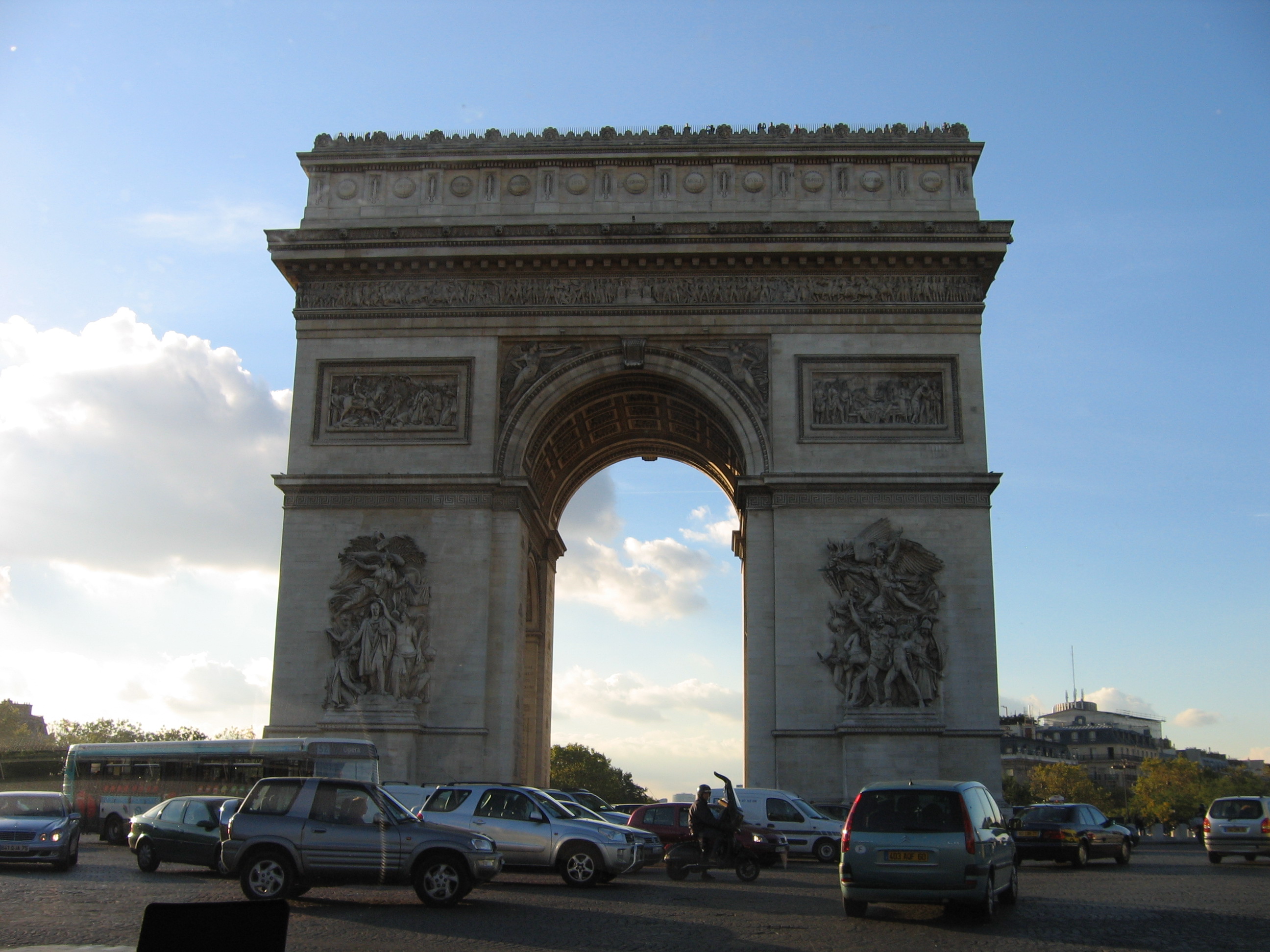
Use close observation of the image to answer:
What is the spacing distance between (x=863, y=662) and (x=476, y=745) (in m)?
9.34

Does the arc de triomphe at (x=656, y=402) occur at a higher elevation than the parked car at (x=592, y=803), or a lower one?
higher

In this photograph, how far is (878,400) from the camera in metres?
30.4

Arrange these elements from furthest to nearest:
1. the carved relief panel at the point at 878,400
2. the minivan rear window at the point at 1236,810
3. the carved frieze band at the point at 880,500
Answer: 1. the carved relief panel at the point at 878,400
2. the carved frieze band at the point at 880,500
3. the minivan rear window at the point at 1236,810

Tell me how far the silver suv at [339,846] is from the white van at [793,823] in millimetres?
10975

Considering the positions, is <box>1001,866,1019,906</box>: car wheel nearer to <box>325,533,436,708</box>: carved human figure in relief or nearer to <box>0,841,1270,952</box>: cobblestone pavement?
<box>0,841,1270,952</box>: cobblestone pavement

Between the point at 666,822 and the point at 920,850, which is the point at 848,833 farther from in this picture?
the point at 666,822

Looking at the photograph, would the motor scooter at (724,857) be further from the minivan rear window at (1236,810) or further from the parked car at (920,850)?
the minivan rear window at (1236,810)

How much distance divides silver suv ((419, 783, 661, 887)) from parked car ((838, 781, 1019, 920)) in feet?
14.0

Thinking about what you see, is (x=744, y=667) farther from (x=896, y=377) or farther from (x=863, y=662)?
(x=896, y=377)

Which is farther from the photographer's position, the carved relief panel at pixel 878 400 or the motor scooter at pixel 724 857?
the carved relief panel at pixel 878 400

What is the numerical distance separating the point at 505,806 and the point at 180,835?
5633 mm

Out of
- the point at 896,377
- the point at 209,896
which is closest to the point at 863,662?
the point at 896,377

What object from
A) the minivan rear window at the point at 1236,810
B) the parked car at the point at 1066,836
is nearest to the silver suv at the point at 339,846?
the parked car at the point at 1066,836

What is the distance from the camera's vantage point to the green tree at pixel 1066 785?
9369 cm
